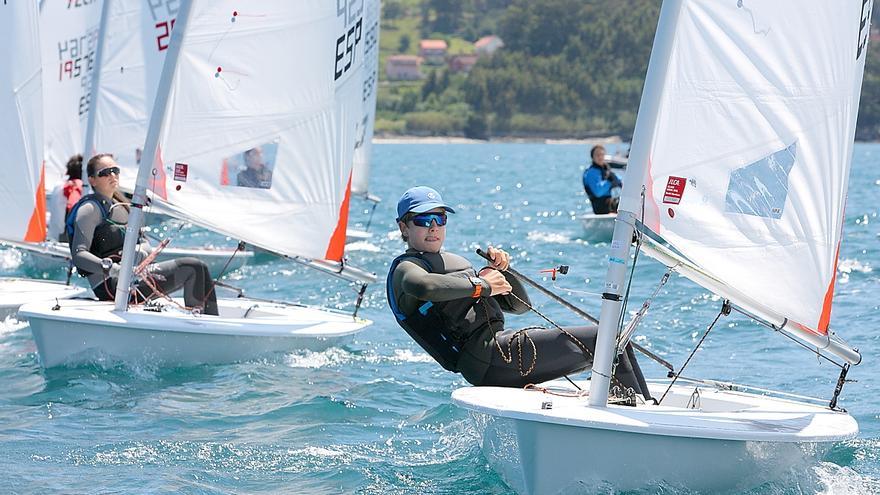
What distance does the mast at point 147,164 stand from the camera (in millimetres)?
7289

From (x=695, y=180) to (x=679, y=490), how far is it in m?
1.10

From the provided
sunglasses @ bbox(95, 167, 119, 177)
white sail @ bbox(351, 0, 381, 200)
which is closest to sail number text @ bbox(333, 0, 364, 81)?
sunglasses @ bbox(95, 167, 119, 177)

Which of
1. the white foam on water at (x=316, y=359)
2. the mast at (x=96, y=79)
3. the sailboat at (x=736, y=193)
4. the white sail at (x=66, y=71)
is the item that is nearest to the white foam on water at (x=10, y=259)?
the mast at (x=96, y=79)

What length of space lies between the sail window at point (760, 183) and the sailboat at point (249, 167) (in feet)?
11.2

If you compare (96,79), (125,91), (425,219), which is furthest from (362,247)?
(425,219)

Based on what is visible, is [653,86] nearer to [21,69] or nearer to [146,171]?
[146,171]

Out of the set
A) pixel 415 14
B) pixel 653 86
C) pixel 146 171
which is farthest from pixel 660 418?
pixel 415 14

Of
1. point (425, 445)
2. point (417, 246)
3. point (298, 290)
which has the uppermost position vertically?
point (417, 246)

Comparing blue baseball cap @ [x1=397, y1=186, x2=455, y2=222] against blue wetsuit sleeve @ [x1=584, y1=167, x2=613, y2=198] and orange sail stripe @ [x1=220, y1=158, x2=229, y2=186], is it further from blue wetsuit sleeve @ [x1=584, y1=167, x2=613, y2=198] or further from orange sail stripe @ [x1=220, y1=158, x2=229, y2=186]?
blue wetsuit sleeve @ [x1=584, y1=167, x2=613, y2=198]

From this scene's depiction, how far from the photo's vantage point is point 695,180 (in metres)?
4.69

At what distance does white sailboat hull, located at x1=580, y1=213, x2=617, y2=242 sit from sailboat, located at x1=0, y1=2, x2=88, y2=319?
7107 millimetres

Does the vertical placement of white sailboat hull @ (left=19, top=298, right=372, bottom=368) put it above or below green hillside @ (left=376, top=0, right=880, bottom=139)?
above

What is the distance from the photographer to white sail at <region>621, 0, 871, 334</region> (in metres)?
4.62

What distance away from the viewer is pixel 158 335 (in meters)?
7.14
